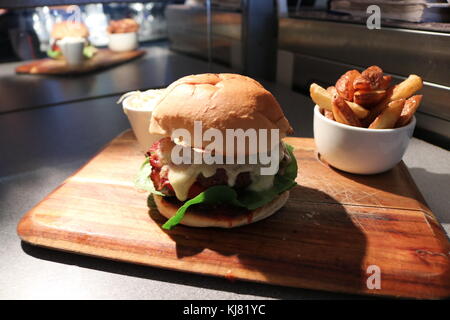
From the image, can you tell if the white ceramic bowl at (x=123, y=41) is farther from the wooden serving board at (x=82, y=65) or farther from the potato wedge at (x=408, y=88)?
the potato wedge at (x=408, y=88)

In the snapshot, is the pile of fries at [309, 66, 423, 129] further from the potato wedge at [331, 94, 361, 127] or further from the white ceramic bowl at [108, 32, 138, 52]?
the white ceramic bowl at [108, 32, 138, 52]

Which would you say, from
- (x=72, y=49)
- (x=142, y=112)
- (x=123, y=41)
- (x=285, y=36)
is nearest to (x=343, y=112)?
(x=142, y=112)

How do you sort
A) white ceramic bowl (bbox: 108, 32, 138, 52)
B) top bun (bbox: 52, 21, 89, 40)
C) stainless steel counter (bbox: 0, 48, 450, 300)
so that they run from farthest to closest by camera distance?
white ceramic bowl (bbox: 108, 32, 138, 52), top bun (bbox: 52, 21, 89, 40), stainless steel counter (bbox: 0, 48, 450, 300)

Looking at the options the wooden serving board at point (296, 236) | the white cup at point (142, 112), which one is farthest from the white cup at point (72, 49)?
the wooden serving board at point (296, 236)

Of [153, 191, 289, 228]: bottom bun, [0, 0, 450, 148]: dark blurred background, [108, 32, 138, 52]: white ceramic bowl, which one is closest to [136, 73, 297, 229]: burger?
[153, 191, 289, 228]: bottom bun

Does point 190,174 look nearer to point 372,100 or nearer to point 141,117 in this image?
point 141,117
